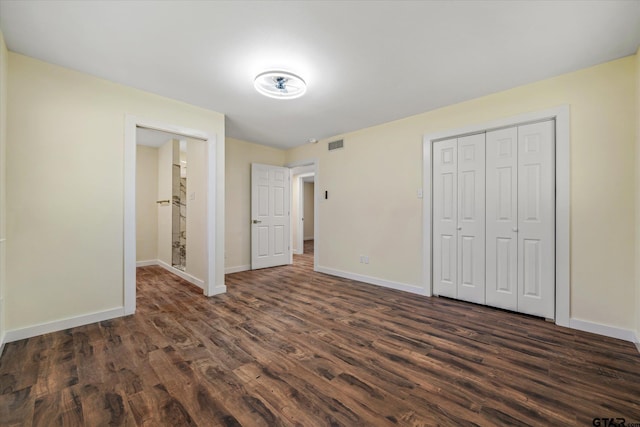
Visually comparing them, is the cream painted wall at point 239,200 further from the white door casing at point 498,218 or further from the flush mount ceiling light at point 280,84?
the white door casing at point 498,218

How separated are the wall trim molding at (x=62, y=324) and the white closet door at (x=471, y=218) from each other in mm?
4121

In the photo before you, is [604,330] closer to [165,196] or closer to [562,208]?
[562,208]

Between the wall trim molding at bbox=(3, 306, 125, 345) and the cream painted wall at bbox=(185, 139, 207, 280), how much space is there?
44.6 inches

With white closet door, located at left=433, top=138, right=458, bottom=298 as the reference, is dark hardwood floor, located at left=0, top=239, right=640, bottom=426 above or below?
below

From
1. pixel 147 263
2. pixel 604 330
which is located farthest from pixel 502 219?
pixel 147 263

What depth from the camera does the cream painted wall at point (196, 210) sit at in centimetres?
398

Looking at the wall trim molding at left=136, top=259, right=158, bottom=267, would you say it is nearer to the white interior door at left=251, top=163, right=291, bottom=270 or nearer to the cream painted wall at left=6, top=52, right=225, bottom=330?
the white interior door at left=251, top=163, right=291, bottom=270

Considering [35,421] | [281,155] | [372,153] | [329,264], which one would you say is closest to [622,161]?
[372,153]

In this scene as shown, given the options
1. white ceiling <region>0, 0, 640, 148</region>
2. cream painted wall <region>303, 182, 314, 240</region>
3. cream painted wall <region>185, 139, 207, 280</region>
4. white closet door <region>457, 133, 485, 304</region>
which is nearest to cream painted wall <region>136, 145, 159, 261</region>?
cream painted wall <region>185, 139, 207, 280</region>

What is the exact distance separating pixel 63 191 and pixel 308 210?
8.58m

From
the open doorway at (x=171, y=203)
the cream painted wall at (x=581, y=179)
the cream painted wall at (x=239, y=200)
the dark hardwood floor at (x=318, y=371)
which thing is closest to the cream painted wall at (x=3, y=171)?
the dark hardwood floor at (x=318, y=371)

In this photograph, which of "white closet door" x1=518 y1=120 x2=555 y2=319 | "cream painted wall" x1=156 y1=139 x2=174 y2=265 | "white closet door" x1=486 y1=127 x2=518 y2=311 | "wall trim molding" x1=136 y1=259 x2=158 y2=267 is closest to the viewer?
"white closet door" x1=518 y1=120 x2=555 y2=319

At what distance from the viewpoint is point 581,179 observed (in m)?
2.70

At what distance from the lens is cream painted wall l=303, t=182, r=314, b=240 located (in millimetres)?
10936
